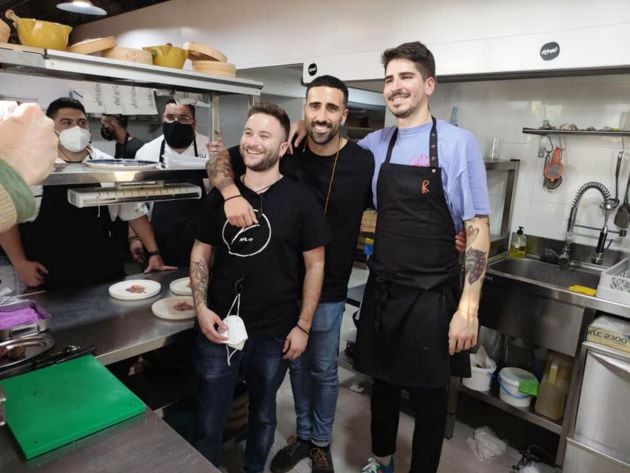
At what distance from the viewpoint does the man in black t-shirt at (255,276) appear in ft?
5.06

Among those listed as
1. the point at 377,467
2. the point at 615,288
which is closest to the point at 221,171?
the point at 377,467

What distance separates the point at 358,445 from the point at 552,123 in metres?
1.99

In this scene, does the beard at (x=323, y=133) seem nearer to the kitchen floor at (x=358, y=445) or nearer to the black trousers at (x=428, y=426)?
the black trousers at (x=428, y=426)

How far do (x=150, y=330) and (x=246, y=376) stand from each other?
1.31 feet

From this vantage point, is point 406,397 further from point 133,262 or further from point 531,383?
point 133,262

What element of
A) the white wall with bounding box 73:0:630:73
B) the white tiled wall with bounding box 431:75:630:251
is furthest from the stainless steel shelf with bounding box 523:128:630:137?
the white wall with bounding box 73:0:630:73

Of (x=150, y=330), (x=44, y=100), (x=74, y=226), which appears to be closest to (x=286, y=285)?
(x=150, y=330)

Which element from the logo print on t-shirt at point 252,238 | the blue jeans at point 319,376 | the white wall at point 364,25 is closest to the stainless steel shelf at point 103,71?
the logo print on t-shirt at point 252,238

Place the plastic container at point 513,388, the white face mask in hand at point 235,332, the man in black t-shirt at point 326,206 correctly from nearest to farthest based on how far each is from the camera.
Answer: the white face mask in hand at point 235,332 < the man in black t-shirt at point 326,206 < the plastic container at point 513,388

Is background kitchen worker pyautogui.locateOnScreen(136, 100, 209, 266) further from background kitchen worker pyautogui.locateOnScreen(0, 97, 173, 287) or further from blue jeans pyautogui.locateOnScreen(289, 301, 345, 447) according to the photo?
blue jeans pyautogui.locateOnScreen(289, 301, 345, 447)

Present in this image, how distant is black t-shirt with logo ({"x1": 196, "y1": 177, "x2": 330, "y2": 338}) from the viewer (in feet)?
5.06

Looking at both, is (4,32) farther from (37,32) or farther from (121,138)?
(121,138)

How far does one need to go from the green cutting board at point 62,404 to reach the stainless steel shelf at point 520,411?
5.89ft

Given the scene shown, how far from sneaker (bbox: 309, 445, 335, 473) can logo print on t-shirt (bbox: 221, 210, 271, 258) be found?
1029mm
